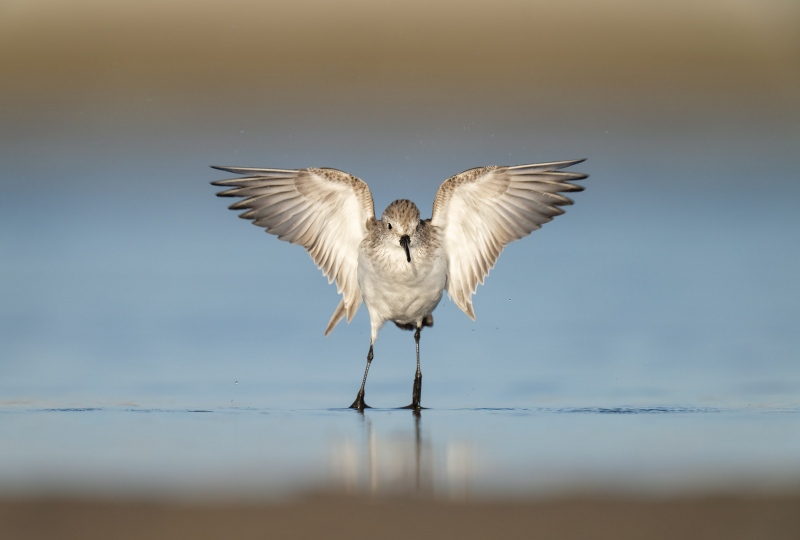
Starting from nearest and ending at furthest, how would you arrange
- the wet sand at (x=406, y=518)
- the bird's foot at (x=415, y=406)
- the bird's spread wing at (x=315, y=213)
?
the wet sand at (x=406, y=518) < the bird's foot at (x=415, y=406) < the bird's spread wing at (x=315, y=213)

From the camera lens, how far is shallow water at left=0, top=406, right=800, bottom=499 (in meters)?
5.09

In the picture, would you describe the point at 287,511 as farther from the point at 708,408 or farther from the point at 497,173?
the point at 497,173

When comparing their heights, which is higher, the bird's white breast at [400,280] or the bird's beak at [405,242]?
the bird's beak at [405,242]

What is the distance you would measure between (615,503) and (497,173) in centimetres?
481

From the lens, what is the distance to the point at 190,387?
28.3 ft

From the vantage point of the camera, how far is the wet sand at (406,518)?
170 inches

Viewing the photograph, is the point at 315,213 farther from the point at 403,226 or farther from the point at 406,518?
the point at 406,518

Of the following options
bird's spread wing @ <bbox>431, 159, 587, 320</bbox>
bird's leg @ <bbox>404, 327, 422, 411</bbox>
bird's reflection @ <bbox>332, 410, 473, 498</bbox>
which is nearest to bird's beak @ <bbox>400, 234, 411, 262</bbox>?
bird's spread wing @ <bbox>431, 159, 587, 320</bbox>

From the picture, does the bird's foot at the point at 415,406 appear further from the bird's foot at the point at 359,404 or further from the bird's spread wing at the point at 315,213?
the bird's spread wing at the point at 315,213

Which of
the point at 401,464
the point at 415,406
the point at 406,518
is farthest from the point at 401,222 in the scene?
the point at 406,518

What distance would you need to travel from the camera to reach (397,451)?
19.9ft

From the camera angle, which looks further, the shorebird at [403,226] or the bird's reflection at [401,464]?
the shorebird at [403,226]

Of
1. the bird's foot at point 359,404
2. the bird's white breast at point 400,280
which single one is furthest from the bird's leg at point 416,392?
the bird's white breast at point 400,280

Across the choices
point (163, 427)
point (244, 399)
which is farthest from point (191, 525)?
point (244, 399)
